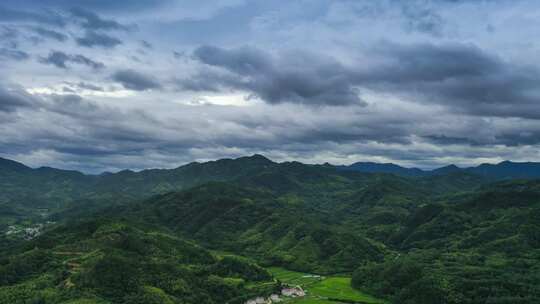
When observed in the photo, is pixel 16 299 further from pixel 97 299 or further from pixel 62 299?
pixel 97 299

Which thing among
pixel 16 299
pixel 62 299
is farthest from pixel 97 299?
pixel 16 299
